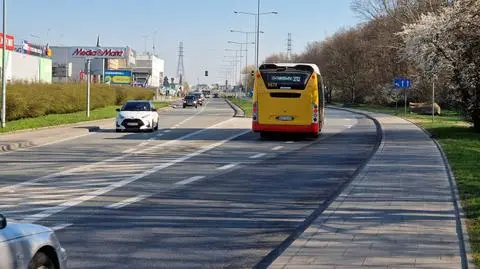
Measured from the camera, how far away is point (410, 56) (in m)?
39.1

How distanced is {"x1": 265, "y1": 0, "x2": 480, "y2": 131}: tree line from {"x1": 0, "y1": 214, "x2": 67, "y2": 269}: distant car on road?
19.7m

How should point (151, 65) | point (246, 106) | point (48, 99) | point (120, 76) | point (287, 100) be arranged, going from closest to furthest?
1. point (287, 100)
2. point (48, 99)
3. point (246, 106)
4. point (120, 76)
5. point (151, 65)

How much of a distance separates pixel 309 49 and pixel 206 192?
12717cm

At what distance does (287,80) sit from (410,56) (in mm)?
13646

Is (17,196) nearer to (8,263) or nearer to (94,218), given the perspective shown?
(94,218)

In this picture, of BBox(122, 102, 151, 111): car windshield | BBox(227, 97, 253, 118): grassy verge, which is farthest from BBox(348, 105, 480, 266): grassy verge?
BBox(227, 97, 253, 118): grassy verge

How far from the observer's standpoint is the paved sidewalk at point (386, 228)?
24.1ft

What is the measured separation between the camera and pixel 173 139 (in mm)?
28547

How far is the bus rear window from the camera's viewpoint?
27859mm

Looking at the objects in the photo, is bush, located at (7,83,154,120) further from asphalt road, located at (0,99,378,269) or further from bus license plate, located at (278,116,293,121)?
bus license plate, located at (278,116,293,121)

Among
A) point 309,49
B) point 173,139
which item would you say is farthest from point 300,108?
point 309,49

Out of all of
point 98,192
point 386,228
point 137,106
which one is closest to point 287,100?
point 137,106

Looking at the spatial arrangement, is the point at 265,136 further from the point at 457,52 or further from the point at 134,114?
the point at 457,52

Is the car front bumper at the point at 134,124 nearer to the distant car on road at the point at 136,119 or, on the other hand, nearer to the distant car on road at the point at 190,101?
the distant car on road at the point at 136,119
